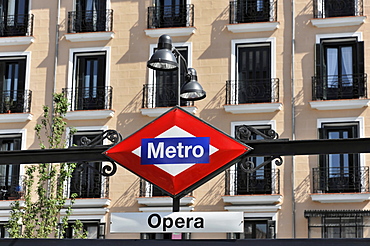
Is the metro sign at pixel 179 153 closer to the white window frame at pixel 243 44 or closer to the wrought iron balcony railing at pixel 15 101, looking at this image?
the white window frame at pixel 243 44

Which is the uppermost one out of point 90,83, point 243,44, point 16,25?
point 16,25

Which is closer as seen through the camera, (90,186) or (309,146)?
(309,146)

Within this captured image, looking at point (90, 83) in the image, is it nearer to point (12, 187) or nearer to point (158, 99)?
point (158, 99)

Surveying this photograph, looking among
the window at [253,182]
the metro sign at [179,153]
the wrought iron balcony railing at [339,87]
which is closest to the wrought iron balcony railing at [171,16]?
the wrought iron balcony railing at [339,87]

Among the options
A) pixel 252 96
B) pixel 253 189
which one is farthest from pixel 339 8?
pixel 253 189

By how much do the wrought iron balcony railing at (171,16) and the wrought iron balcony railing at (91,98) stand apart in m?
2.84

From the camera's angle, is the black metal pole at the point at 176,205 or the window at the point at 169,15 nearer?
the black metal pole at the point at 176,205

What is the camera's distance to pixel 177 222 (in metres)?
7.82

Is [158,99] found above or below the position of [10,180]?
above

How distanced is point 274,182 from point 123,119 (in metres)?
5.79

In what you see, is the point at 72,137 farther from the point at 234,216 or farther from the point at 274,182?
the point at 234,216

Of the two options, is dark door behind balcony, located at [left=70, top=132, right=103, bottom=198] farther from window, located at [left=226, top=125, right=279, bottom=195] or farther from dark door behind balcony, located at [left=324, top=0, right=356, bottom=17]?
dark door behind balcony, located at [left=324, top=0, right=356, bottom=17]

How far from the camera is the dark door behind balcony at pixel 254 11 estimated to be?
2494cm

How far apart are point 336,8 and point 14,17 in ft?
38.6
